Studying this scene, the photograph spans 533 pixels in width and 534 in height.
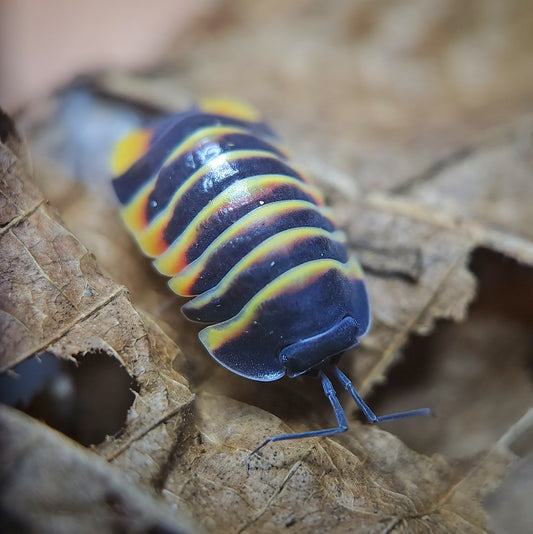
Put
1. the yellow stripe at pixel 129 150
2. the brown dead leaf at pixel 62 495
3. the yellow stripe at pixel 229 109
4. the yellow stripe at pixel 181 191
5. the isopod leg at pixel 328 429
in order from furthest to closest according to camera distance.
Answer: the yellow stripe at pixel 229 109
the yellow stripe at pixel 129 150
the yellow stripe at pixel 181 191
the isopod leg at pixel 328 429
the brown dead leaf at pixel 62 495

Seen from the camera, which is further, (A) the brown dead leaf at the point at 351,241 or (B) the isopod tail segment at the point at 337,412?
(B) the isopod tail segment at the point at 337,412

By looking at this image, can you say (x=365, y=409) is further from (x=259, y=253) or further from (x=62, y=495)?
(x=62, y=495)

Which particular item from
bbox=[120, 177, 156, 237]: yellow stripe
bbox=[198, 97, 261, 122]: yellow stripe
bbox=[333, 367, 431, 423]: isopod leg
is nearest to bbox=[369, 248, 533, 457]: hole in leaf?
bbox=[333, 367, 431, 423]: isopod leg

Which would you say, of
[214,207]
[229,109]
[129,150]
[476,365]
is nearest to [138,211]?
[129,150]

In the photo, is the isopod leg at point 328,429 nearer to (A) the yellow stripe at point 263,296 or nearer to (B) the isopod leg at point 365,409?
(B) the isopod leg at point 365,409

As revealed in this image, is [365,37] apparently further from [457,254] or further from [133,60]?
[457,254]

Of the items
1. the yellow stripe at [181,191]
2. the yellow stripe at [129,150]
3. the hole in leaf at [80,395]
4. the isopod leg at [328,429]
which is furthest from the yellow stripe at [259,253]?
the yellow stripe at [129,150]
